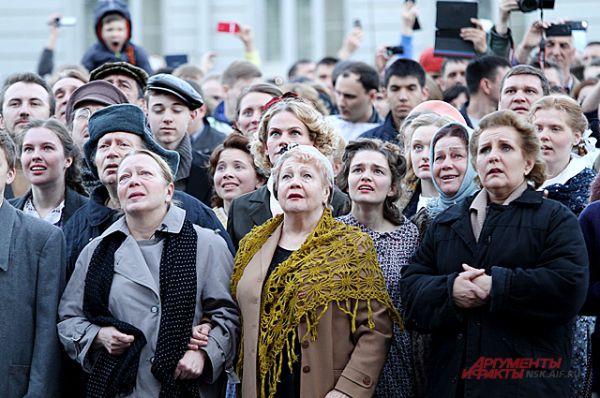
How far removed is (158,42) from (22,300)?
1428 centimetres

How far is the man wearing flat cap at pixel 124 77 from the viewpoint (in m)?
8.16

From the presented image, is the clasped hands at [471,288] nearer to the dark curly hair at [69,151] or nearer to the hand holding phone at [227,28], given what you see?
the dark curly hair at [69,151]

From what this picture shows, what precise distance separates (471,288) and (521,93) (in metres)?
2.64

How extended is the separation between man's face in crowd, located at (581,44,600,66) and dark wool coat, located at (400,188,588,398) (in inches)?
255

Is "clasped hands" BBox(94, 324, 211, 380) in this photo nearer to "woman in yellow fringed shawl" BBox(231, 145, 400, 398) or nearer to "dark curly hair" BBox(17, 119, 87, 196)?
"woman in yellow fringed shawl" BBox(231, 145, 400, 398)

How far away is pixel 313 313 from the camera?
18.6ft

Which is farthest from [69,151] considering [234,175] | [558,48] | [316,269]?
[558,48]

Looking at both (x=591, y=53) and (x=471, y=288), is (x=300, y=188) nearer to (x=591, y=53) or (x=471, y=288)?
(x=471, y=288)

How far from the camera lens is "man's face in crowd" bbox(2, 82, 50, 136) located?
8.24 m

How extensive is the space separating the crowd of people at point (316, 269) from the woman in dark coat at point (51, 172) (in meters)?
0.01

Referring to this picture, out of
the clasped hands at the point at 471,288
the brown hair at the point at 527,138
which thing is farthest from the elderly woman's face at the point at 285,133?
the clasped hands at the point at 471,288

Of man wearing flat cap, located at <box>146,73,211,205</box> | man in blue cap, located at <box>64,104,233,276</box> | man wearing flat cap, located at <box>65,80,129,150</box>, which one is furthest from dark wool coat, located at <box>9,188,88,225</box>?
man wearing flat cap, located at <box>146,73,211,205</box>

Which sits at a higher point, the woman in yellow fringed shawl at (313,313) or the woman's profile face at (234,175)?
the woman's profile face at (234,175)

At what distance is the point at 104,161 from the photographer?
641 centimetres
